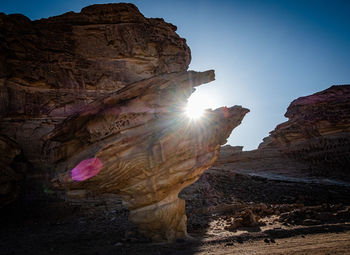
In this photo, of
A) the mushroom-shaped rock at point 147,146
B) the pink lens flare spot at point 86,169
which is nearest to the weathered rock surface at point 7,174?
the mushroom-shaped rock at point 147,146

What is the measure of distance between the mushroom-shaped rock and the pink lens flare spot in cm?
3

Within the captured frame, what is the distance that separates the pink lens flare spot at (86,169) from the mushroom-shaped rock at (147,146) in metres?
0.03

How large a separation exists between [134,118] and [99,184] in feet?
6.39

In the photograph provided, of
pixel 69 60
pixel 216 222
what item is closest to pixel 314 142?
pixel 216 222

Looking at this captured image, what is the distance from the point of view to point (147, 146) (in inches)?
228

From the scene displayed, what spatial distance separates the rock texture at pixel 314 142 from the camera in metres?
20.7

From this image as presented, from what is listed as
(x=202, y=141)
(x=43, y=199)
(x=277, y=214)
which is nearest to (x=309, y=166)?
(x=277, y=214)

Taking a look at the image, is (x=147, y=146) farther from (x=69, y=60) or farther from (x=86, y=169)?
(x=69, y=60)

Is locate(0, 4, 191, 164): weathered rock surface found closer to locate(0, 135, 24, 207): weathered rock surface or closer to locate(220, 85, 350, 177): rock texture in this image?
locate(0, 135, 24, 207): weathered rock surface

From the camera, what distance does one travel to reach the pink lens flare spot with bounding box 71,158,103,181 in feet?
18.3

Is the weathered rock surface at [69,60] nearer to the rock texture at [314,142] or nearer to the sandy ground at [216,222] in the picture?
the sandy ground at [216,222]

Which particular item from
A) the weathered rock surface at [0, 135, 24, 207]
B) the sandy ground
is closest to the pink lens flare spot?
the sandy ground

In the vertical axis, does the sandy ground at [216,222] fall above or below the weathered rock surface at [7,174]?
below

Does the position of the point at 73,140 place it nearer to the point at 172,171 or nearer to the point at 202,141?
the point at 172,171
